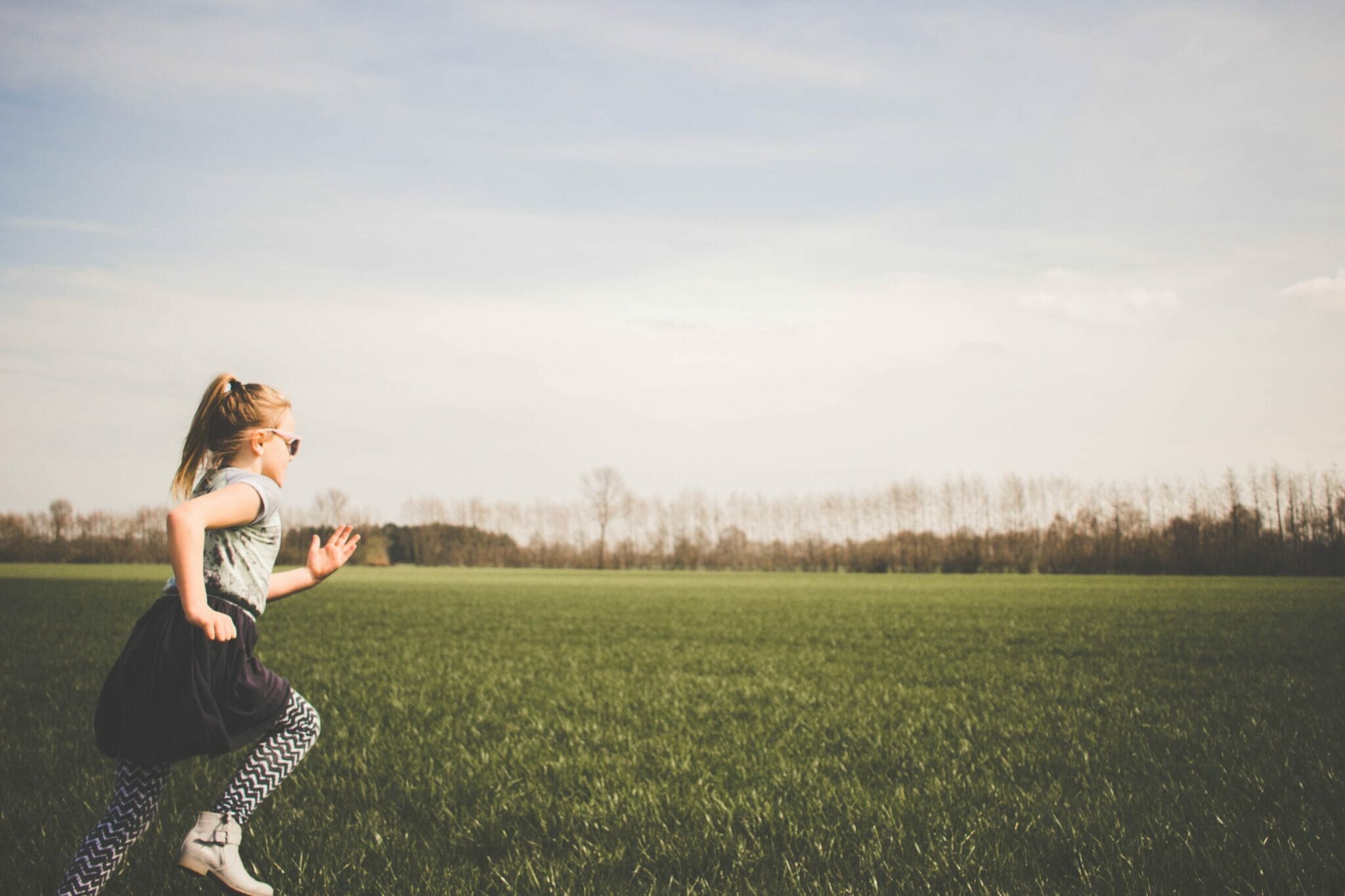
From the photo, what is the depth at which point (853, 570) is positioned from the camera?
377 ft

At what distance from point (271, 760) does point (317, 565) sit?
915mm

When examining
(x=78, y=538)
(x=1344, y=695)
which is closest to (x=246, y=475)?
(x=1344, y=695)

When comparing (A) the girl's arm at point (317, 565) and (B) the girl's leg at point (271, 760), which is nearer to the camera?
(B) the girl's leg at point (271, 760)

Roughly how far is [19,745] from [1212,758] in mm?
10340

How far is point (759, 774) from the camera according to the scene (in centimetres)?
614

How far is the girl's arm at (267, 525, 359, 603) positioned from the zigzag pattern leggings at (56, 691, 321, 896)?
1.85 feet

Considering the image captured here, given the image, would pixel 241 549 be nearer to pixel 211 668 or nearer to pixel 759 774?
pixel 211 668

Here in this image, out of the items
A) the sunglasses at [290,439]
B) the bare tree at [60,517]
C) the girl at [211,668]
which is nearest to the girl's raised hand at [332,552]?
the girl at [211,668]

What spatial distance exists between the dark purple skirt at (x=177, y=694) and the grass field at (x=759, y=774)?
124 cm

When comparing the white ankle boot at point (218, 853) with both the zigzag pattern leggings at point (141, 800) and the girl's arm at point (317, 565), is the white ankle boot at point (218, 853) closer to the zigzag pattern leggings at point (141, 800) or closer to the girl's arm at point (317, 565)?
the zigzag pattern leggings at point (141, 800)

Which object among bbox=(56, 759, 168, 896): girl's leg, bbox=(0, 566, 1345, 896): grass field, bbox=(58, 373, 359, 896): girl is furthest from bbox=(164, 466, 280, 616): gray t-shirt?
bbox=(0, 566, 1345, 896): grass field

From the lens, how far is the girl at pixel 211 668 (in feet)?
10.6

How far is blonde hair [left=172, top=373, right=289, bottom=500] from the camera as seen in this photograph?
11.8 feet

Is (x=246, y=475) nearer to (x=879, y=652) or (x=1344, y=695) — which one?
(x=1344, y=695)
